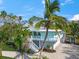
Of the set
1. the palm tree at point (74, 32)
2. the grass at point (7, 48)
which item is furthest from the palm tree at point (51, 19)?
the palm tree at point (74, 32)

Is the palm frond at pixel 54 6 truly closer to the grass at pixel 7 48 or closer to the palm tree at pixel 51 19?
the palm tree at pixel 51 19

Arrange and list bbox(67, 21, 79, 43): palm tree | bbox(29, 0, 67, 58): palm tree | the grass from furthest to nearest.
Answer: bbox(67, 21, 79, 43): palm tree → the grass → bbox(29, 0, 67, 58): palm tree

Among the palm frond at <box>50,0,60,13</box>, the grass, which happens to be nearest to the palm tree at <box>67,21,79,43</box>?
the grass

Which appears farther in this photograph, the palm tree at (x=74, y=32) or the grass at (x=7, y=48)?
the palm tree at (x=74, y=32)

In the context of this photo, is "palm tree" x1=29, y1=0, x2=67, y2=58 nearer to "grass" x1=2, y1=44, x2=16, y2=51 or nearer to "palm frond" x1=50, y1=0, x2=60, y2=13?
"palm frond" x1=50, y1=0, x2=60, y2=13

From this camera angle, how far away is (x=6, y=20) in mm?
57625

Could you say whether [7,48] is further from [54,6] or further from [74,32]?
[54,6]

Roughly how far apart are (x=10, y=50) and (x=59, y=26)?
59.6ft

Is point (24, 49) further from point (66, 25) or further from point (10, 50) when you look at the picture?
point (10, 50)

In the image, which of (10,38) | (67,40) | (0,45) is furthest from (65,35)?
(0,45)

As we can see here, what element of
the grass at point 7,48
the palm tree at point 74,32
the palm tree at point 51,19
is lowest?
the grass at point 7,48

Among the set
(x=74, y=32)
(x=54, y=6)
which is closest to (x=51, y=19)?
(x=54, y=6)

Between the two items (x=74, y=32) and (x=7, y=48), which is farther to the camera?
(x=74, y=32)

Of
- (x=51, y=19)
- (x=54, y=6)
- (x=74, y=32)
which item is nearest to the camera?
(x=51, y=19)
